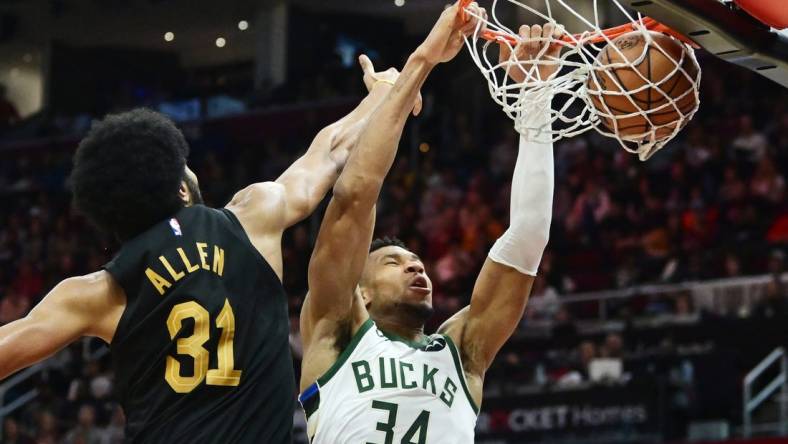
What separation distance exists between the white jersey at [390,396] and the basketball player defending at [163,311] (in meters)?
0.97

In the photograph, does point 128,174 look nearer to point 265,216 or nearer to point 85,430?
point 265,216

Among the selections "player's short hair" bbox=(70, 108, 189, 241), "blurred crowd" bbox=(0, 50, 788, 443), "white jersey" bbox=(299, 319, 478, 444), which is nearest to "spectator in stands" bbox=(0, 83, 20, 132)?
"blurred crowd" bbox=(0, 50, 788, 443)

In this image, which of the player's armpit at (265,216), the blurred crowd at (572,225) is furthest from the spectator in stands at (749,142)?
the player's armpit at (265,216)

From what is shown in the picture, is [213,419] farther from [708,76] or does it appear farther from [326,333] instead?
[708,76]

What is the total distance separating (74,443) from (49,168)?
9.09 metres

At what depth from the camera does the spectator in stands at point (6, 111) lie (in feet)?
75.9

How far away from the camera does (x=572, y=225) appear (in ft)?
44.3

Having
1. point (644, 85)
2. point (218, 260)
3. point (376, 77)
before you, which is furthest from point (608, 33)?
point (218, 260)

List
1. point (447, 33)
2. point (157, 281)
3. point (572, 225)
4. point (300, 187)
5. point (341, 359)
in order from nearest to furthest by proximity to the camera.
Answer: point (157, 281)
point (300, 187)
point (447, 33)
point (341, 359)
point (572, 225)

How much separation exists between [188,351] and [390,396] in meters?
1.24

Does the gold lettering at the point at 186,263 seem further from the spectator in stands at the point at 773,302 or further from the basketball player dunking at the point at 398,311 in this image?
the spectator in stands at the point at 773,302

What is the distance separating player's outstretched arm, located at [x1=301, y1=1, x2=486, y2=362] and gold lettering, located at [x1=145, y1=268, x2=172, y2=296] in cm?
104

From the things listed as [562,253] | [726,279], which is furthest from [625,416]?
[562,253]

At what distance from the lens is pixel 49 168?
20344mm
